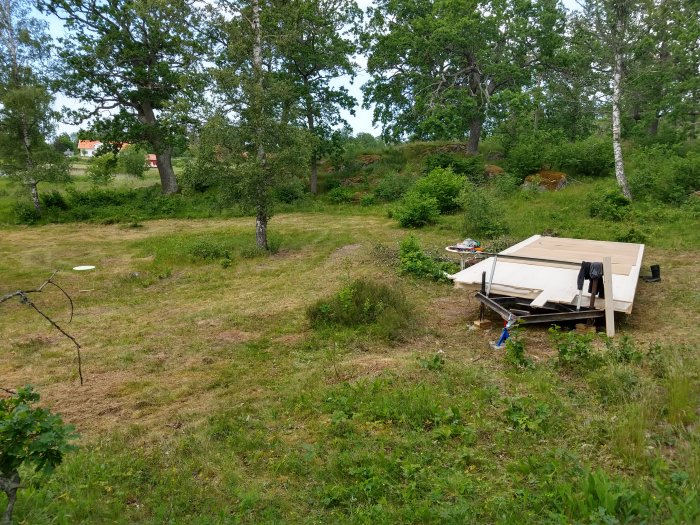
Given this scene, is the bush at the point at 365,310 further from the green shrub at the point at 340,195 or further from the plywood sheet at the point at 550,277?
the green shrub at the point at 340,195

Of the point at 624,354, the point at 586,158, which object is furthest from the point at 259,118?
the point at 586,158

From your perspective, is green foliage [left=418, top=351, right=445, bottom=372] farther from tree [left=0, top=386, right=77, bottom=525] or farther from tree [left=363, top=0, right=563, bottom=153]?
tree [left=363, top=0, right=563, bottom=153]

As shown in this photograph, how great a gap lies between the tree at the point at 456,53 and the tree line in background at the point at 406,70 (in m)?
0.07

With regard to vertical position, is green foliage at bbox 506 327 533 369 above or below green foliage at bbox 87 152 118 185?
below

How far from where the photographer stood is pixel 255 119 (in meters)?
12.1

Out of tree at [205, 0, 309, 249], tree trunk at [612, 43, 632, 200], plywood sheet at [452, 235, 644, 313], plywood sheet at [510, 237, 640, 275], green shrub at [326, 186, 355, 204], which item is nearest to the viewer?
plywood sheet at [452, 235, 644, 313]

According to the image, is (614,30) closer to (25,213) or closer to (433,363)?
(433,363)

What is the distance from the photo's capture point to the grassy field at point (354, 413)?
9.80 feet

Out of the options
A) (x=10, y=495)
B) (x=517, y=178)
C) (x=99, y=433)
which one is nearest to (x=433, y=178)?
(x=517, y=178)

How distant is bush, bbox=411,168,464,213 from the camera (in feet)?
57.4

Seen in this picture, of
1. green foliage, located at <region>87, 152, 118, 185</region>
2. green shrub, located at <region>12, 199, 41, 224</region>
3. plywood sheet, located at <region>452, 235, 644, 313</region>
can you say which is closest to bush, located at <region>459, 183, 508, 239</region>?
plywood sheet, located at <region>452, 235, 644, 313</region>

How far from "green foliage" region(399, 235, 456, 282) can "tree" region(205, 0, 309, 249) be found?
4.10 m

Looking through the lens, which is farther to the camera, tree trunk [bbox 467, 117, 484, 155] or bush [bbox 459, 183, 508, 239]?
tree trunk [bbox 467, 117, 484, 155]

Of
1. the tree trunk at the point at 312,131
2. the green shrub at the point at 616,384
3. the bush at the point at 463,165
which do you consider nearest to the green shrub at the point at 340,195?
the tree trunk at the point at 312,131
